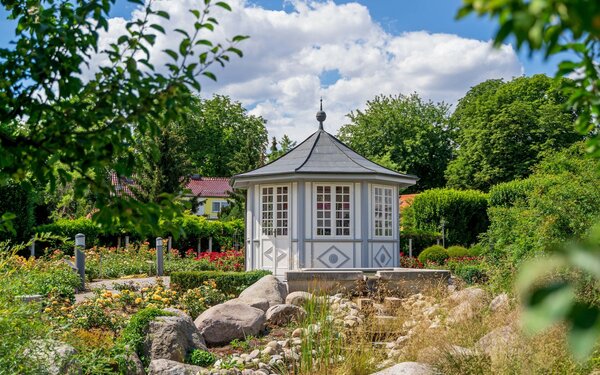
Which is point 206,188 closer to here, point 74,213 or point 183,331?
point 74,213

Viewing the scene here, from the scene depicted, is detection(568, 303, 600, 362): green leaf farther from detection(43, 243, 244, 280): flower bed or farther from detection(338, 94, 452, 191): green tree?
detection(338, 94, 452, 191): green tree

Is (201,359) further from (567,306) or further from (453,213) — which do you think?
(453,213)

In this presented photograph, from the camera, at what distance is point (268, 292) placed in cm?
1184

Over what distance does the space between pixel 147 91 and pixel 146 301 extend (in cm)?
890

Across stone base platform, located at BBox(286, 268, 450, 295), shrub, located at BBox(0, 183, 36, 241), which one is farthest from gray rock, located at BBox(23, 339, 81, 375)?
shrub, located at BBox(0, 183, 36, 241)

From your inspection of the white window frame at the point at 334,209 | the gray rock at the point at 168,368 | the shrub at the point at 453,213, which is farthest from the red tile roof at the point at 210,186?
the gray rock at the point at 168,368

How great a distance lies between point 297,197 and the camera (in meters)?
15.9

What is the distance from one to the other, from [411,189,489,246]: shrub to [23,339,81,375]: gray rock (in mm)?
20200

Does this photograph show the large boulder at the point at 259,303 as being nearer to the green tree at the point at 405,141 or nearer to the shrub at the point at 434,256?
the shrub at the point at 434,256

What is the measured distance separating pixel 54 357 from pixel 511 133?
29708 mm

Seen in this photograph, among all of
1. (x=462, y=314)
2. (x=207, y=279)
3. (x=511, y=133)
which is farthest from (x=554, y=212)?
(x=511, y=133)

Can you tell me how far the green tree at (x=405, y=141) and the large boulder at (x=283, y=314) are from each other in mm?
29723

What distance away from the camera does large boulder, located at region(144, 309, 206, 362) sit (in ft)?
26.1

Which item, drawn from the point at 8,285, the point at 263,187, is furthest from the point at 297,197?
the point at 8,285
